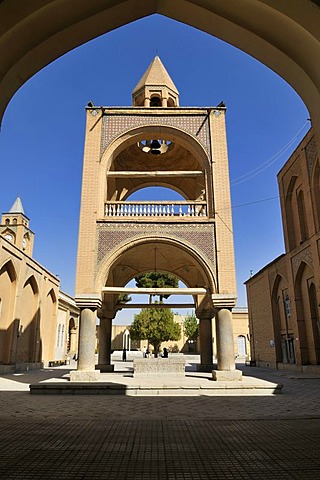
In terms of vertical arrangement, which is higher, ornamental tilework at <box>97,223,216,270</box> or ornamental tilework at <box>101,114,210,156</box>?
ornamental tilework at <box>101,114,210,156</box>

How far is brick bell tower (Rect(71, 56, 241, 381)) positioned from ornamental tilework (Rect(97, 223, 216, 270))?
0.04 meters

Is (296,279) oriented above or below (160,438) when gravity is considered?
above

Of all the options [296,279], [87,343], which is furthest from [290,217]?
[87,343]

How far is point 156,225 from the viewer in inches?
536

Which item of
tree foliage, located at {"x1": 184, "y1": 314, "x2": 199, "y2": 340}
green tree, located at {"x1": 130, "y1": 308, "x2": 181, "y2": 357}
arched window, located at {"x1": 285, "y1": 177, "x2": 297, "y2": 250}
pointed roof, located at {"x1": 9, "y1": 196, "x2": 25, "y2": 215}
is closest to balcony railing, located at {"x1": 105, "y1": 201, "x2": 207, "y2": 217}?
arched window, located at {"x1": 285, "y1": 177, "x2": 297, "y2": 250}

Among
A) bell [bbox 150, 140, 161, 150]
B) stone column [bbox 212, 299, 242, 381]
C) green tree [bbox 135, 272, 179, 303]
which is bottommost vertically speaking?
stone column [bbox 212, 299, 242, 381]

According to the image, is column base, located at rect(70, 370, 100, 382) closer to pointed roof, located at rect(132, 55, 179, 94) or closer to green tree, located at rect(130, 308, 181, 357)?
pointed roof, located at rect(132, 55, 179, 94)

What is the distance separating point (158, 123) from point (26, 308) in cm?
1399

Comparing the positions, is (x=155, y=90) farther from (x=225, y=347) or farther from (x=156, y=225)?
(x=225, y=347)

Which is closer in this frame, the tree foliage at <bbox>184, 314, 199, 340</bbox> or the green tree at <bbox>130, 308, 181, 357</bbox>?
the green tree at <bbox>130, 308, 181, 357</bbox>

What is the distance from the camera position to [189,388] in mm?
10359

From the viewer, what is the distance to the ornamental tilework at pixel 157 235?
43.8 feet

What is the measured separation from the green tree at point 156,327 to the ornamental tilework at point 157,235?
27.6 m

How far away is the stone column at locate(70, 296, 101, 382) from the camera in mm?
11766
